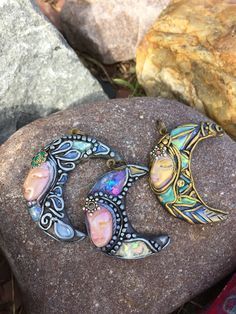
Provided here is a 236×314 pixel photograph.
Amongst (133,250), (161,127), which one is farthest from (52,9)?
(133,250)

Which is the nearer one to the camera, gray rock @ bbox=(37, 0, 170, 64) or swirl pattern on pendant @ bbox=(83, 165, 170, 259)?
swirl pattern on pendant @ bbox=(83, 165, 170, 259)

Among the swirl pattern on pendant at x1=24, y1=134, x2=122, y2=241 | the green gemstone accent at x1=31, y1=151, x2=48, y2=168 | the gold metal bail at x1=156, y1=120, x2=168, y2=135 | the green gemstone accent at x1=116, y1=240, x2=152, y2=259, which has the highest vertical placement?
the green gemstone accent at x1=31, y1=151, x2=48, y2=168

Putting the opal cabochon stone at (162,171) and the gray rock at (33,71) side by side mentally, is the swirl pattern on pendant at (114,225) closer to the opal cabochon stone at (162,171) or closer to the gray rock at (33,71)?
the opal cabochon stone at (162,171)

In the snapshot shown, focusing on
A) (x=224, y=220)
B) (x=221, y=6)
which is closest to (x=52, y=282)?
(x=224, y=220)

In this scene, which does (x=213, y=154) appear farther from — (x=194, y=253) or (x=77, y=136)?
(x=77, y=136)

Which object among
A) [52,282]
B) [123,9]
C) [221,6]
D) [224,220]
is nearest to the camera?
[52,282]

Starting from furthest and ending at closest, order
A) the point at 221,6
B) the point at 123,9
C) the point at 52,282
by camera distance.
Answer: the point at 123,9
the point at 221,6
the point at 52,282

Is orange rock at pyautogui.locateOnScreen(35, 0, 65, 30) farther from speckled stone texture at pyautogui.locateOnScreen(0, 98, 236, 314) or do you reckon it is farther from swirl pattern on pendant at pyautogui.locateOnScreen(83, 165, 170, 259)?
swirl pattern on pendant at pyautogui.locateOnScreen(83, 165, 170, 259)

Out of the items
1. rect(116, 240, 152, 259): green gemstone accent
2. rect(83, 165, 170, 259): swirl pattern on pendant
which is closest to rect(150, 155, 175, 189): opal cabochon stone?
rect(83, 165, 170, 259): swirl pattern on pendant
